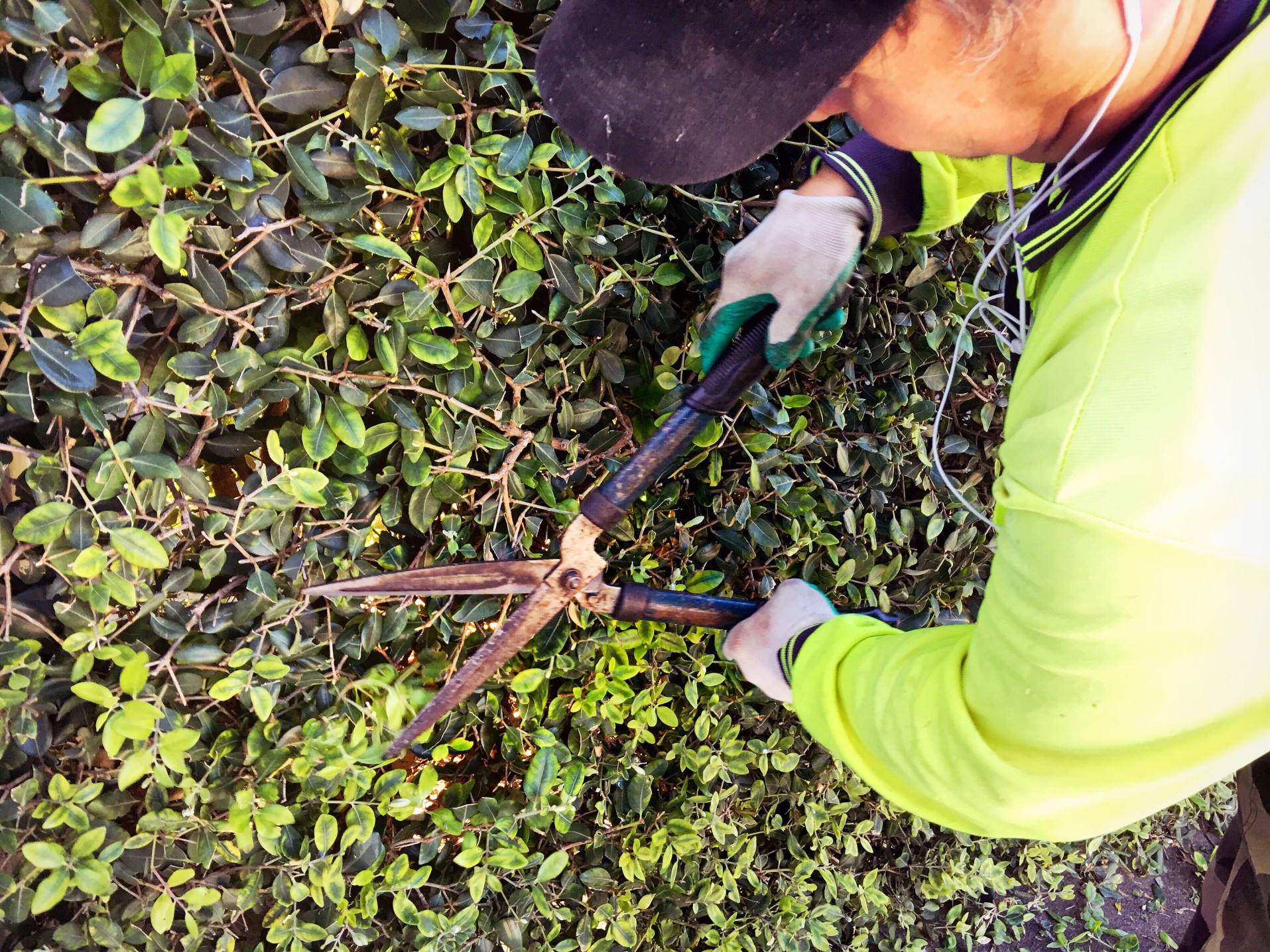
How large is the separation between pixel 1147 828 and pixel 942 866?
3.91ft

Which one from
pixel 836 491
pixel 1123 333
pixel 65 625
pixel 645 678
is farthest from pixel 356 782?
pixel 1123 333

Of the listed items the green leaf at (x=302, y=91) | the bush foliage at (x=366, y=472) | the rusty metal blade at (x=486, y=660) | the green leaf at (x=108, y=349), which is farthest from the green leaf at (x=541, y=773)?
the green leaf at (x=302, y=91)

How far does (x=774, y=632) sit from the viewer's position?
1.38 meters

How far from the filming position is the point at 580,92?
87 centimetres

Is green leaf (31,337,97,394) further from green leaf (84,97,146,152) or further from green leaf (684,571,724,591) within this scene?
green leaf (684,571,724,591)

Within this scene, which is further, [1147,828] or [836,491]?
[1147,828]

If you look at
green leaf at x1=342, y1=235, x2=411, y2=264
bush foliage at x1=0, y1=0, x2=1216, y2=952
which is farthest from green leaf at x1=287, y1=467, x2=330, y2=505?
green leaf at x1=342, y1=235, x2=411, y2=264

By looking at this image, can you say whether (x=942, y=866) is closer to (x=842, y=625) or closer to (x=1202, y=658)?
(x=842, y=625)

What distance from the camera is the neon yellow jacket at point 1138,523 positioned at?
→ 69 centimetres

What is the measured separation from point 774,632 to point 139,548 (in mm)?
1146

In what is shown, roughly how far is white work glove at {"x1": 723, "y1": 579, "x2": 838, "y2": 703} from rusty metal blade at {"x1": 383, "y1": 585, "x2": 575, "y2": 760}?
39cm

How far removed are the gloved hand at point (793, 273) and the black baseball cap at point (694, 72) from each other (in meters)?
0.47

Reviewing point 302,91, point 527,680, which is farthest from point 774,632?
point 302,91

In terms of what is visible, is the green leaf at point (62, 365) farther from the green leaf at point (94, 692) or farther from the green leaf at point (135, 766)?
the green leaf at point (135, 766)
